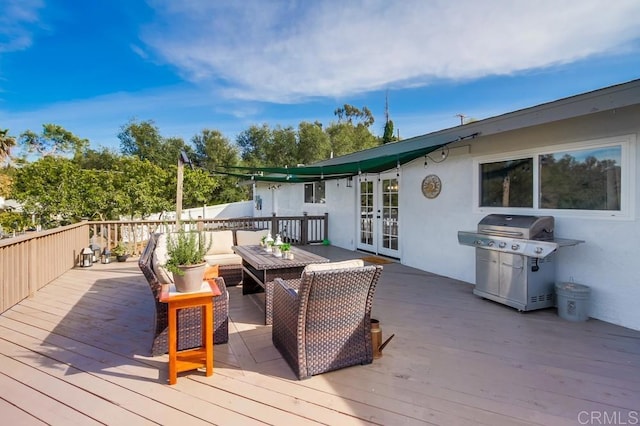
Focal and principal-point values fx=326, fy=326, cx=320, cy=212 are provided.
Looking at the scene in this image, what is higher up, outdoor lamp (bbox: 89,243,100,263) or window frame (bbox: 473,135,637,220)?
window frame (bbox: 473,135,637,220)

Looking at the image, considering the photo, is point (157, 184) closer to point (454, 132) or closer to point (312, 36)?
point (312, 36)

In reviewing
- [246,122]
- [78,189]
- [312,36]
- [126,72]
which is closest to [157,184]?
[78,189]

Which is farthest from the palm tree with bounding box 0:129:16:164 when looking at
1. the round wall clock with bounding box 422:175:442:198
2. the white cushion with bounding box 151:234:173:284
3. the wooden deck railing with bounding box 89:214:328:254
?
the round wall clock with bounding box 422:175:442:198

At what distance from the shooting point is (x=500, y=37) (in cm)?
564

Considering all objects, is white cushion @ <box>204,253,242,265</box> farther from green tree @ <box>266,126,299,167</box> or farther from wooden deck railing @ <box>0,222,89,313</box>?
green tree @ <box>266,126,299,167</box>

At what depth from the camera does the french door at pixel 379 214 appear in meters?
6.79

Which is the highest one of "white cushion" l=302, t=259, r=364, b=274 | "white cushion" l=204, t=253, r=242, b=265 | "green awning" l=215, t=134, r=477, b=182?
"green awning" l=215, t=134, r=477, b=182

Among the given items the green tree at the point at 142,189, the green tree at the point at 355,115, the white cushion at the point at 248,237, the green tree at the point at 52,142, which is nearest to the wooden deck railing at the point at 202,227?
the white cushion at the point at 248,237

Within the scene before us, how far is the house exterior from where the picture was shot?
3.36 m

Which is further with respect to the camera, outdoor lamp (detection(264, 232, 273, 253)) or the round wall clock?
the round wall clock

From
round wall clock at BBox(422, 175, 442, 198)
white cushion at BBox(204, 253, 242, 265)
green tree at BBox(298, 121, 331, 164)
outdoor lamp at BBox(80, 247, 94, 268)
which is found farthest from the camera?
green tree at BBox(298, 121, 331, 164)

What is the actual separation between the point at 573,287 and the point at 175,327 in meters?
4.03

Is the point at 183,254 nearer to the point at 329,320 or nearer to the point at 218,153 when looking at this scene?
the point at 329,320

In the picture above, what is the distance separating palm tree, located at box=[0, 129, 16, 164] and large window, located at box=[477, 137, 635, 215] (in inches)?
768
